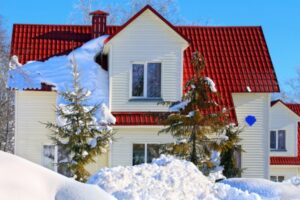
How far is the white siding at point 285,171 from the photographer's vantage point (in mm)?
34375

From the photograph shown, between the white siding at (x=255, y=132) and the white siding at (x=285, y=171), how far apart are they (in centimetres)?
1082

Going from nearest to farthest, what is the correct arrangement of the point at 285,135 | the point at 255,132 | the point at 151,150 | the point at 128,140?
the point at 151,150, the point at 128,140, the point at 255,132, the point at 285,135

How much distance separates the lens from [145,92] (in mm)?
22234

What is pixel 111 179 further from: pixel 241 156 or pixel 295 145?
pixel 295 145

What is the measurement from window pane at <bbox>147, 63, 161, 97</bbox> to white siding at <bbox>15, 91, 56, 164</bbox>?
337cm

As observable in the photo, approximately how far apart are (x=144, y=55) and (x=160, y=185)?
48.3 feet

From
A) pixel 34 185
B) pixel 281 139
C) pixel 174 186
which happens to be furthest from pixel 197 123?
pixel 281 139

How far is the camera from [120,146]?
22.0m

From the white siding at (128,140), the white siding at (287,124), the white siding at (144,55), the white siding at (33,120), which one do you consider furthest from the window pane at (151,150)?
the white siding at (287,124)

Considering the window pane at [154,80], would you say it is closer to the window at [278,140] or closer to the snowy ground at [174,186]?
the snowy ground at [174,186]

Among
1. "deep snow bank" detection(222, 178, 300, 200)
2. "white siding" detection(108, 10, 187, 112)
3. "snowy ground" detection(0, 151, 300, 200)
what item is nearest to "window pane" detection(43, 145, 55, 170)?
"white siding" detection(108, 10, 187, 112)

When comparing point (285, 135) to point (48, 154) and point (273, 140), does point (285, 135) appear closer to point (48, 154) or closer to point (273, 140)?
point (273, 140)

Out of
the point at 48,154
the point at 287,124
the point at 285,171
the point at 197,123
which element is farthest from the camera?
the point at 287,124

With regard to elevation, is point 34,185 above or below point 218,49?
below
